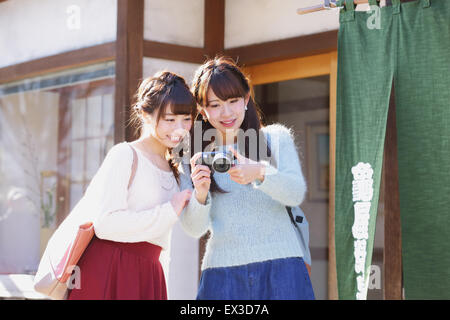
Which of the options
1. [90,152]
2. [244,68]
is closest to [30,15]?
[90,152]

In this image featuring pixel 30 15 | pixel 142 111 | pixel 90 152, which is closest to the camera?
pixel 142 111

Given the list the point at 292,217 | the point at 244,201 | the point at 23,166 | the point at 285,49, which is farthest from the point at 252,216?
the point at 23,166

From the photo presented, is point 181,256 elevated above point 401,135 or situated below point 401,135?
below

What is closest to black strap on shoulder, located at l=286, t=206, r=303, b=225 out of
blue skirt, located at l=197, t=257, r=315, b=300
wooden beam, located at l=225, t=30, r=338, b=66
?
blue skirt, located at l=197, t=257, r=315, b=300

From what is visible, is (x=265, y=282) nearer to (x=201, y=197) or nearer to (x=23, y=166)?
(x=201, y=197)

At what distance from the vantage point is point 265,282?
274 cm

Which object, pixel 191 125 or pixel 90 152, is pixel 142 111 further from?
pixel 90 152

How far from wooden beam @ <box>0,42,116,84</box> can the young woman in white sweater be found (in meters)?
2.44

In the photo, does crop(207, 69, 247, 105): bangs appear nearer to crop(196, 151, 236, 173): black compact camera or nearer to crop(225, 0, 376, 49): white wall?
crop(196, 151, 236, 173): black compact camera

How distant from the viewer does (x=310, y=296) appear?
275cm

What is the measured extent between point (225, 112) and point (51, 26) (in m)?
3.62

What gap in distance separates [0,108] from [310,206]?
3267 millimetres

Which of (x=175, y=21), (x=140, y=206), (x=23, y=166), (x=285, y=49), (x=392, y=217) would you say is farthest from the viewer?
(x=23, y=166)

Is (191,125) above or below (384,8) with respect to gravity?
below
